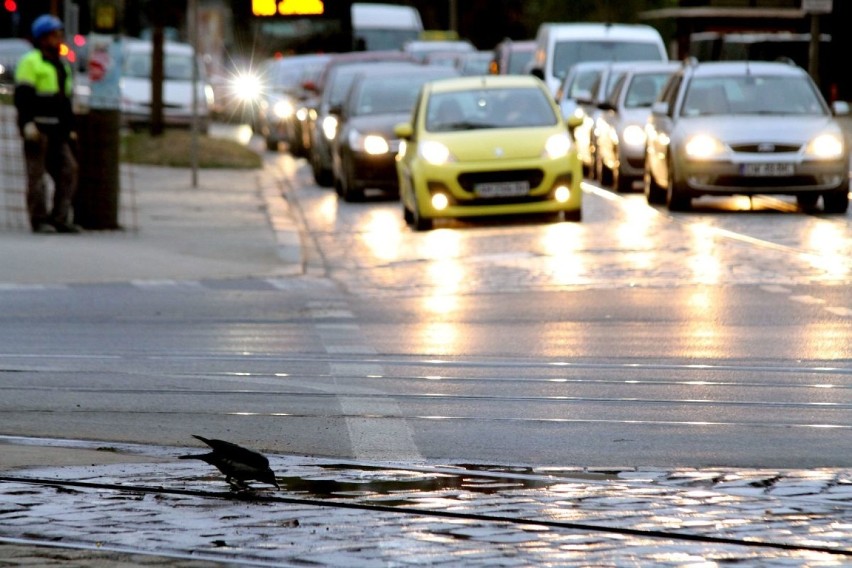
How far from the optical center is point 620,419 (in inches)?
347

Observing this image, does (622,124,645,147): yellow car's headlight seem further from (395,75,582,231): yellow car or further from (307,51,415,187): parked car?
(395,75,582,231): yellow car

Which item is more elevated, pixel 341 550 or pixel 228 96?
pixel 341 550

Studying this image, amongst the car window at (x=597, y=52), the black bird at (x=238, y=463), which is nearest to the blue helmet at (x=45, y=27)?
the black bird at (x=238, y=463)

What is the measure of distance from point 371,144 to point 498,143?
4949 mm

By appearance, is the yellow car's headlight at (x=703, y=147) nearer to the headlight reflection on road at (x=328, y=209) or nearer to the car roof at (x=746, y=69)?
the car roof at (x=746, y=69)

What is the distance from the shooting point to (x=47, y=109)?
1839 centimetres

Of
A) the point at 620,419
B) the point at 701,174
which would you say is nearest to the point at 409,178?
the point at 701,174

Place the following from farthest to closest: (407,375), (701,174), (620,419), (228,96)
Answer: (228,96) → (701,174) → (407,375) → (620,419)

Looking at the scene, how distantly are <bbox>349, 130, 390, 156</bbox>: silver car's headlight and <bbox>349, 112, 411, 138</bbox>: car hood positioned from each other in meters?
0.08

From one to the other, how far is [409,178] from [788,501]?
15013 millimetres

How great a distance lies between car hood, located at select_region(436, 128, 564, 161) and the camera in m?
20.7

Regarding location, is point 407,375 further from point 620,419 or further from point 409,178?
point 409,178

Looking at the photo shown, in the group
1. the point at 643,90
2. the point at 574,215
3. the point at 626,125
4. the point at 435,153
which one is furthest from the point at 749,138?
the point at 643,90

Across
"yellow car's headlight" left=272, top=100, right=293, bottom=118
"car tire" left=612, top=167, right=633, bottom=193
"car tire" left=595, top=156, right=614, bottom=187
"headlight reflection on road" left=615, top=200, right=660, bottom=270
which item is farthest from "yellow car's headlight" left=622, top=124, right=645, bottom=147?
"yellow car's headlight" left=272, top=100, right=293, bottom=118
